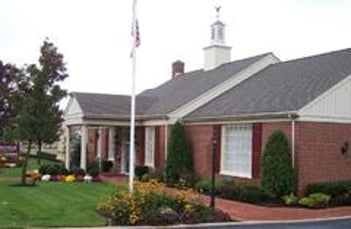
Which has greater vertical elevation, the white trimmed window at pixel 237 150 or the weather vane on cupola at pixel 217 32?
the weather vane on cupola at pixel 217 32

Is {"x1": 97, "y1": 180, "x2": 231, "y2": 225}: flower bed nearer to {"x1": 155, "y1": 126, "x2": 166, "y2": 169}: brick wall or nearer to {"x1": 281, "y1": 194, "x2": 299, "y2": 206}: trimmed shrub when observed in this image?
{"x1": 281, "y1": 194, "x2": 299, "y2": 206}: trimmed shrub

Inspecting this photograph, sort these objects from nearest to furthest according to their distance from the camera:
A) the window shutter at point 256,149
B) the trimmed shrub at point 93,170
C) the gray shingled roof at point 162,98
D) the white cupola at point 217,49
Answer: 1. the window shutter at point 256,149
2. the trimmed shrub at point 93,170
3. the gray shingled roof at point 162,98
4. the white cupola at point 217,49

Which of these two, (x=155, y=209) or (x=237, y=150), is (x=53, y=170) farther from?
(x=155, y=209)

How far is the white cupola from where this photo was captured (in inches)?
1480

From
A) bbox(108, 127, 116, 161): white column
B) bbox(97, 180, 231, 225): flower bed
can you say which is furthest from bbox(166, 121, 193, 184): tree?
bbox(97, 180, 231, 225): flower bed

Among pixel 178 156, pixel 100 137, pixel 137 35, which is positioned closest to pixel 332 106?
pixel 137 35

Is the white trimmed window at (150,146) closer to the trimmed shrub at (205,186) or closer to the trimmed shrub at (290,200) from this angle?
the trimmed shrub at (205,186)

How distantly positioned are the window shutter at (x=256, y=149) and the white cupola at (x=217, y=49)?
501 inches

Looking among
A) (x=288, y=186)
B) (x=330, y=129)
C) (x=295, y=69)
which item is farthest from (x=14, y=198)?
(x=295, y=69)

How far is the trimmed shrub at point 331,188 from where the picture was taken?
22859 millimetres

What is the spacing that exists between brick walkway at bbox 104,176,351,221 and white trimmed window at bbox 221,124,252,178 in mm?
3624

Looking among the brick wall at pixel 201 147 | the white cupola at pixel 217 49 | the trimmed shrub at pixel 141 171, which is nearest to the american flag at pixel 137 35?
the brick wall at pixel 201 147

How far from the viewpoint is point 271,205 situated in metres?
22.7

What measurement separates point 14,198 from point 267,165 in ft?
28.6
